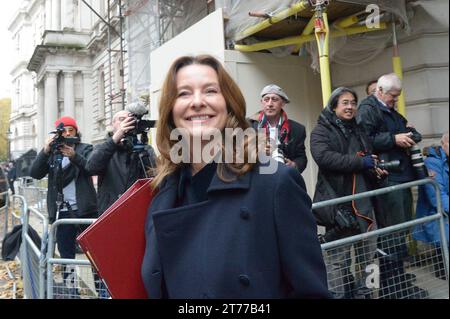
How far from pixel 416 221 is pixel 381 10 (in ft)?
8.18

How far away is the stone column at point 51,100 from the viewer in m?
3.78

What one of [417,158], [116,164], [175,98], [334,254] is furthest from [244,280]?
[417,158]

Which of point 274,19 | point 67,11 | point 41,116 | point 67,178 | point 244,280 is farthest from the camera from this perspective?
point 274,19

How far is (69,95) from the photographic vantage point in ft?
14.9

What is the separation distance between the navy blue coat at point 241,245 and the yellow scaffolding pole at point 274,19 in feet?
11.6

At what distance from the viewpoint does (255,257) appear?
39.8 inches

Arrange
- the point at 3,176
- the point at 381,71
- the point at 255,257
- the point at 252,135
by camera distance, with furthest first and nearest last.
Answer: the point at 3,176 < the point at 381,71 < the point at 252,135 < the point at 255,257

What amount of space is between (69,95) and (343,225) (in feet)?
11.9

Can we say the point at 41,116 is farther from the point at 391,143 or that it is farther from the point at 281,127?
the point at 391,143

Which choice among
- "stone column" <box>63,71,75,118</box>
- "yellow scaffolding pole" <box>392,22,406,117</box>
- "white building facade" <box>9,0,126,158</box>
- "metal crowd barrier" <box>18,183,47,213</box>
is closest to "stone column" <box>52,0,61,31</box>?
"white building facade" <box>9,0,126,158</box>

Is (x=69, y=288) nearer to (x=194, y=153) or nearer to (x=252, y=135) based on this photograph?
(x=194, y=153)

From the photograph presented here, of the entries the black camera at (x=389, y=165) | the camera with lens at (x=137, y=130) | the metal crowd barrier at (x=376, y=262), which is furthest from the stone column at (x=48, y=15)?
the black camera at (x=389, y=165)

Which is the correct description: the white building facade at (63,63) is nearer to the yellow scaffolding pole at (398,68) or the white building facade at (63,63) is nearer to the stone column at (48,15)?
the stone column at (48,15)
